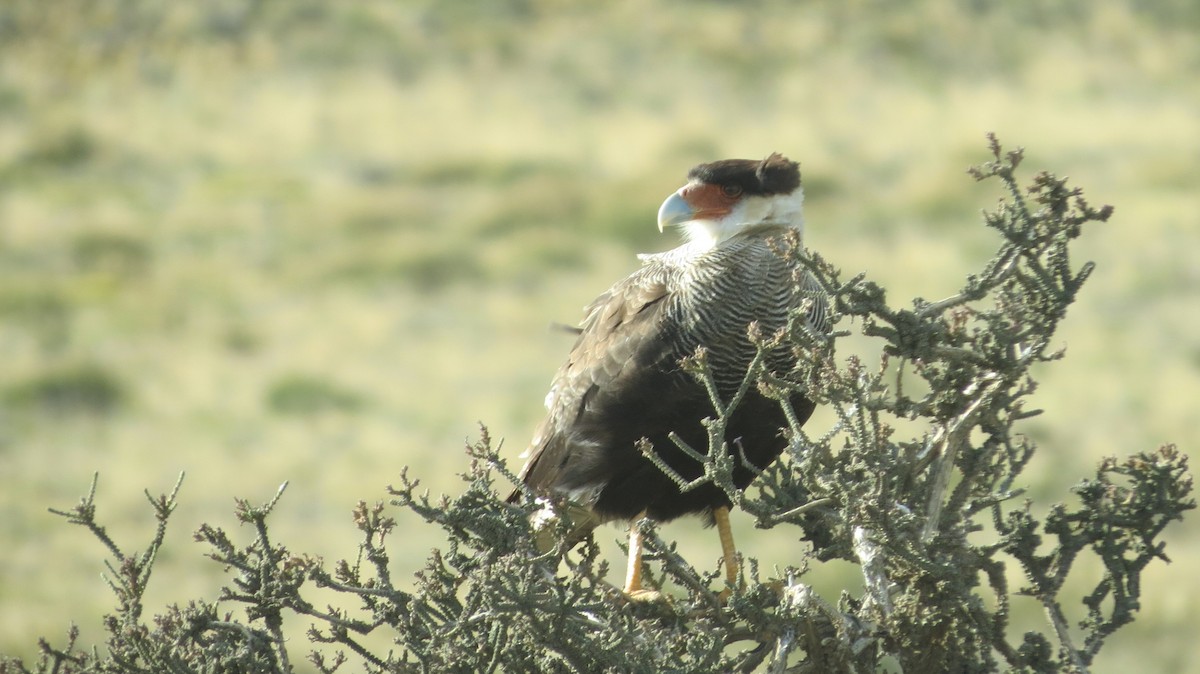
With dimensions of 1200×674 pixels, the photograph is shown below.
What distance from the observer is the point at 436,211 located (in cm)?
2480

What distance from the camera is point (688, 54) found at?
105ft

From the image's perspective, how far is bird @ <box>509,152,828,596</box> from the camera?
4676mm

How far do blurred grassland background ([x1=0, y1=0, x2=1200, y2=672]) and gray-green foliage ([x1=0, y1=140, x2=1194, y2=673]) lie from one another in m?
6.77

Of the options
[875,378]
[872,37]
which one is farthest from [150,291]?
[875,378]

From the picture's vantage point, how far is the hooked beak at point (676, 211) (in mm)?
5023

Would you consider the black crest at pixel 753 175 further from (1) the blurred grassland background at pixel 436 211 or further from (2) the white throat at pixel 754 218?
(1) the blurred grassland background at pixel 436 211

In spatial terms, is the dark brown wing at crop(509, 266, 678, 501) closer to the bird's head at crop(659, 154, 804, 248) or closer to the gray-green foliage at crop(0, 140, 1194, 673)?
the bird's head at crop(659, 154, 804, 248)

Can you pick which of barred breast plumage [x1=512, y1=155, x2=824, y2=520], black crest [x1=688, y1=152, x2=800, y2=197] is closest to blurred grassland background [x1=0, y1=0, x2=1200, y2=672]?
barred breast plumage [x1=512, y1=155, x2=824, y2=520]

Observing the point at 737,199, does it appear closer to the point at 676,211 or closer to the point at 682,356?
the point at 676,211

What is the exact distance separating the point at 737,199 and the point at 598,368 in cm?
78

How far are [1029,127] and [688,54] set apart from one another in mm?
8833

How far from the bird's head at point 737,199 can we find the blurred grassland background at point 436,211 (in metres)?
5.88

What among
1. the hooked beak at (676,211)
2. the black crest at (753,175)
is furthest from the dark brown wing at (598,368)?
the black crest at (753,175)

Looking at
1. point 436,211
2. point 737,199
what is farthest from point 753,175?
point 436,211
